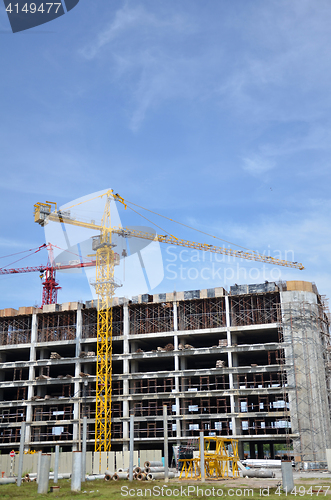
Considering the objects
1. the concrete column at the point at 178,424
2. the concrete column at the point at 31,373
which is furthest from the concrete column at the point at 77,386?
the concrete column at the point at 178,424

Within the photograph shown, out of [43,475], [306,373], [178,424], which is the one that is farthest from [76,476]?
[306,373]

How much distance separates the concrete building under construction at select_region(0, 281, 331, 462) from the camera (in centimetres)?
7412

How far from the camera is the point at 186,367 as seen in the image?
275ft

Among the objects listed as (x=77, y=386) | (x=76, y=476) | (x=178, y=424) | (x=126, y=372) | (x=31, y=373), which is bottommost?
(x=76, y=476)

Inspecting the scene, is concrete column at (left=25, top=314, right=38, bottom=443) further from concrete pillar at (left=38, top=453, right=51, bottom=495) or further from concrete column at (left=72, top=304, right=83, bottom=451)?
concrete pillar at (left=38, top=453, right=51, bottom=495)

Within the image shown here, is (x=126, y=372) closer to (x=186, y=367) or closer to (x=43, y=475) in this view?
(x=186, y=367)

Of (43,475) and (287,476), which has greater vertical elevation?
(43,475)

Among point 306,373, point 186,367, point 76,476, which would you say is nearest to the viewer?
point 76,476

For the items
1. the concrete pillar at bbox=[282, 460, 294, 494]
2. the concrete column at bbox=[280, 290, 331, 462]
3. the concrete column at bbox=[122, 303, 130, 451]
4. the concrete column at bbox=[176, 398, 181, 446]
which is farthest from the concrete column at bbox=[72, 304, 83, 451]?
the concrete pillar at bbox=[282, 460, 294, 494]

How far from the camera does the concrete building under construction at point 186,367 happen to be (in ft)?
243

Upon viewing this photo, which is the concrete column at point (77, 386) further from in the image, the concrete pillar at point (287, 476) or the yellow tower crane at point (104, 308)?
the concrete pillar at point (287, 476)

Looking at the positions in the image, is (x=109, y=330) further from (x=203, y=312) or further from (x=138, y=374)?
(x=203, y=312)

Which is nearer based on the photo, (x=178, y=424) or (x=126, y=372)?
(x=178, y=424)

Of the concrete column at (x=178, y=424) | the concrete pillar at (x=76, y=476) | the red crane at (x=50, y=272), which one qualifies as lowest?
the concrete pillar at (x=76, y=476)
